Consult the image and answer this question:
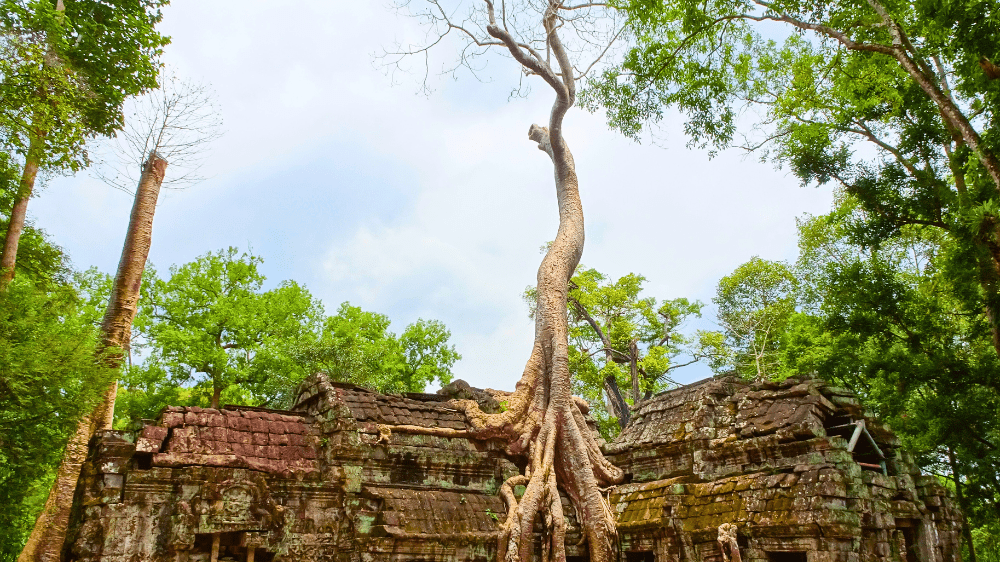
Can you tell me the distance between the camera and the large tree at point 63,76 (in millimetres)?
7414

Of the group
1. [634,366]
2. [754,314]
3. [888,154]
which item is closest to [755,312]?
[754,314]

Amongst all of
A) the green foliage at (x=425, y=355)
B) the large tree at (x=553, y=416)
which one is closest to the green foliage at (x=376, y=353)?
the green foliage at (x=425, y=355)

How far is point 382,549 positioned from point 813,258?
1782 centimetres

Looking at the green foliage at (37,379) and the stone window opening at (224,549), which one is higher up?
the green foliage at (37,379)

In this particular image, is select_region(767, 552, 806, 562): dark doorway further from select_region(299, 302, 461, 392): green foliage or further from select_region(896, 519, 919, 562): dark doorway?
select_region(299, 302, 461, 392): green foliage

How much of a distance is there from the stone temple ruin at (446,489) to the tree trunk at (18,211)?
9.25 ft

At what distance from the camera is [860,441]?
8.83 meters

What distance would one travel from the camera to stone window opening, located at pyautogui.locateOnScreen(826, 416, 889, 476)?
853 cm

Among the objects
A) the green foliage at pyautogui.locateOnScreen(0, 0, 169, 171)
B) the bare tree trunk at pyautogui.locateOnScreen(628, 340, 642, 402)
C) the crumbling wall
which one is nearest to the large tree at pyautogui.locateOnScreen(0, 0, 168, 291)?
the green foliage at pyautogui.locateOnScreen(0, 0, 169, 171)

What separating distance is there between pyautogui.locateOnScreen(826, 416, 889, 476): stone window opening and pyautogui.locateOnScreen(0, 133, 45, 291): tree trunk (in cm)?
1048

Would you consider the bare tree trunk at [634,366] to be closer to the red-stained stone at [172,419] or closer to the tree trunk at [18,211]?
the red-stained stone at [172,419]

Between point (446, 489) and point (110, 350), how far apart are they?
4.89 metres

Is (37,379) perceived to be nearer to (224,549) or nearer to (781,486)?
(224,549)

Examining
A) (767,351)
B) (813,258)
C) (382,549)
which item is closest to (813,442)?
(382,549)
